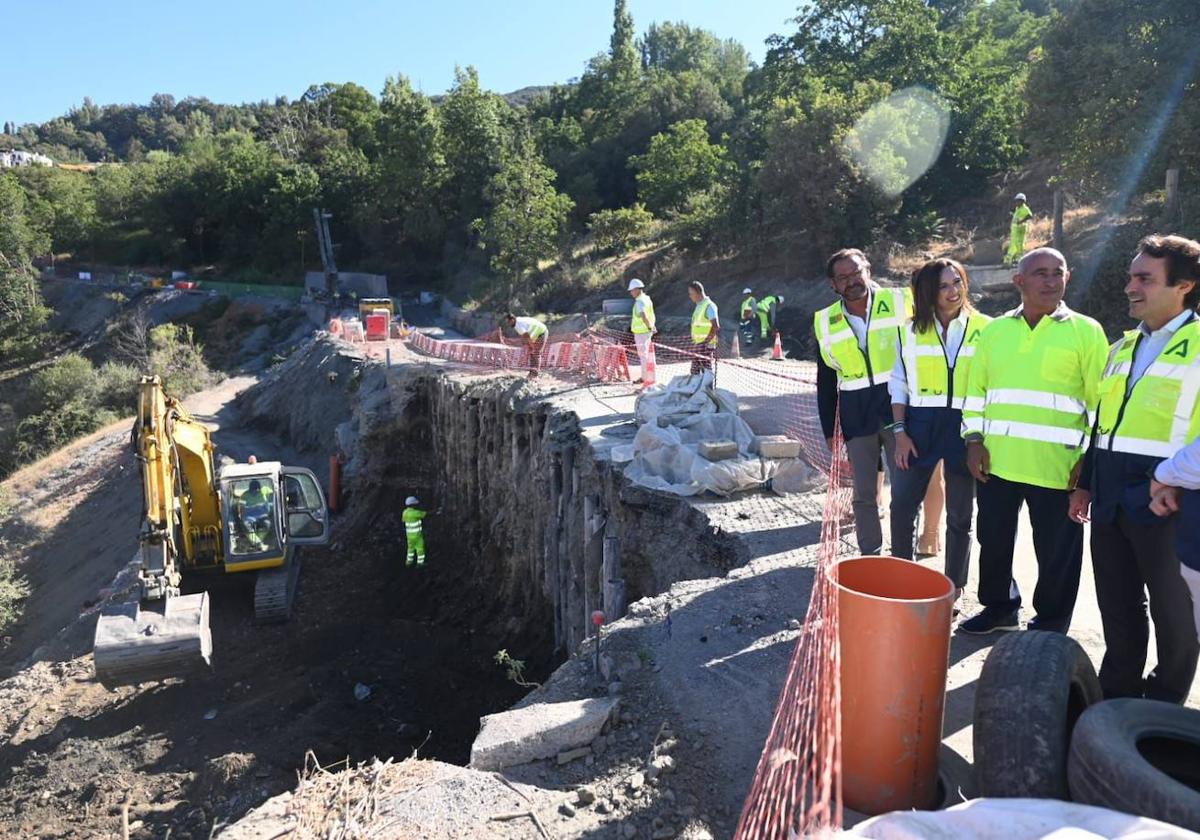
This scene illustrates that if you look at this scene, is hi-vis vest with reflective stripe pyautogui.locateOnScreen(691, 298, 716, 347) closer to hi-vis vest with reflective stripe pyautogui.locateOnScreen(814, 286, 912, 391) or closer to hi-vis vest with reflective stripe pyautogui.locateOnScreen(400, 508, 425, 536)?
hi-vis vest with reflective stripe pyautogui.locateOnScreen(814, 286, 912, 391)

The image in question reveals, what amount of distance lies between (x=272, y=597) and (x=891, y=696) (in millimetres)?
11330

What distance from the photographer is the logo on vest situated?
337cm

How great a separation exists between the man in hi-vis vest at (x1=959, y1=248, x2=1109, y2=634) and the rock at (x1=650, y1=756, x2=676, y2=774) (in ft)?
7.02

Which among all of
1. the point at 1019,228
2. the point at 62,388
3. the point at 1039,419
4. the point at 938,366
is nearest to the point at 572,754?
the point at 1039,419

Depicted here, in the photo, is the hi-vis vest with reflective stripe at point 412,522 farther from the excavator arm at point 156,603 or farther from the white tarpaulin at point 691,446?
the white tarpaulin at point 691,446

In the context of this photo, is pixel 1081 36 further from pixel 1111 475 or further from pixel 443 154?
pixel 443 154

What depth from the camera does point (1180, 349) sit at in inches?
133

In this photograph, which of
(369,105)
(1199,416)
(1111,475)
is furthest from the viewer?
(369,105)

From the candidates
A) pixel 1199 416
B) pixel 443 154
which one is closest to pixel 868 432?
pixel 1199 416

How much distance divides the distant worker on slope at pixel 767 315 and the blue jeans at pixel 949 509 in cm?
1530

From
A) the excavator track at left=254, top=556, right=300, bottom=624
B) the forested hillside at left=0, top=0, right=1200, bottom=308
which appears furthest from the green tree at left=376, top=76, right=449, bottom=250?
the excavator track at left=254, top=556, right=300, bottom=624

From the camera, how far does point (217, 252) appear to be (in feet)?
192

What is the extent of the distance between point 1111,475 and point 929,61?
1195 inches

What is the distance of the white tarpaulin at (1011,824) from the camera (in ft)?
6.61
